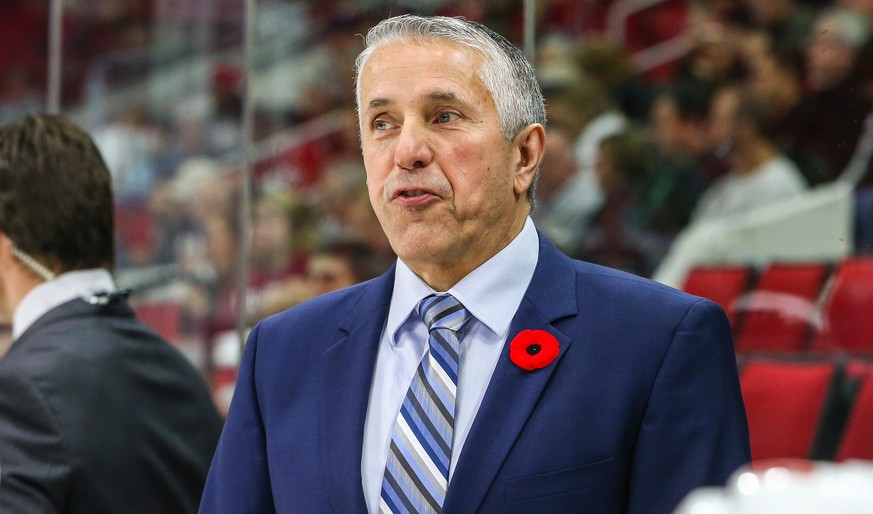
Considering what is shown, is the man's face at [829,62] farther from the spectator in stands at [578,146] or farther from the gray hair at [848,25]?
the spectator in stands at [578,146]

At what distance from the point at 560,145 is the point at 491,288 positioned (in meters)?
2.48

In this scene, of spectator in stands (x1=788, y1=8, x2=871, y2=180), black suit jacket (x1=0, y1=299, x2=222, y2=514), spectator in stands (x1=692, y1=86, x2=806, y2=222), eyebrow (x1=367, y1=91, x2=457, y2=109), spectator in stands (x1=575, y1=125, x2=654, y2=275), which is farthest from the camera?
spectator in stands (x1=575, y1=125, x2=654, y2=275)

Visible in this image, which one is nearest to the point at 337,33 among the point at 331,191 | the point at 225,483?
the point at 331,191

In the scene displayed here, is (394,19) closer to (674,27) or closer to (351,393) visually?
(351,393)

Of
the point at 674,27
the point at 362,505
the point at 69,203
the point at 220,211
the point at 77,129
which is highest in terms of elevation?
the point at 674,27

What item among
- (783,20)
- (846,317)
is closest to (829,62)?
(846,317)

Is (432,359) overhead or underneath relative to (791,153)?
underneath

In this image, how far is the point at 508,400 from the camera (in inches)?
53.1

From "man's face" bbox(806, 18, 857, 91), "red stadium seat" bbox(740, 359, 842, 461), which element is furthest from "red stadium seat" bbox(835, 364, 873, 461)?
"man's face" bbox(806, 18, 857, 91)

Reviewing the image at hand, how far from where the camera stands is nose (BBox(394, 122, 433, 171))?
54.7 inches

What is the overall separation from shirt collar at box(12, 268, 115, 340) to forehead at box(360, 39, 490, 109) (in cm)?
73

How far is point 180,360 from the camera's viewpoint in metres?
1.95

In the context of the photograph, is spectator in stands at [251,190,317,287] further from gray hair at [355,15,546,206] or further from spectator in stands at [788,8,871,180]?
gray hair at [355,15,546,206]

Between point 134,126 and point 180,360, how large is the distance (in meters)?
1.93
